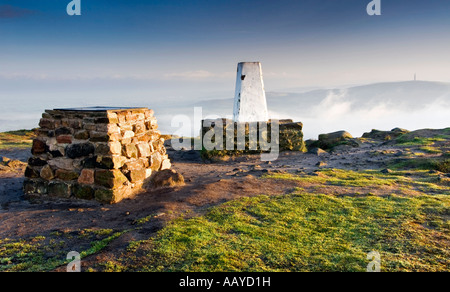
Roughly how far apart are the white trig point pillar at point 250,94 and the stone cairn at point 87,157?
6.35 meters

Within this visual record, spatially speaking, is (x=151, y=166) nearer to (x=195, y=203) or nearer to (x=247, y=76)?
(x=195, y=203)

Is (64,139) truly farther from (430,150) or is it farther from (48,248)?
(430,150)

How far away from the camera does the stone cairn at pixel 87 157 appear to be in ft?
21.7

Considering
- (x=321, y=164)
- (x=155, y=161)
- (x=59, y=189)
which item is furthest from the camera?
(x=321, y=164)

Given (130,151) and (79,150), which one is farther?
(130,151)

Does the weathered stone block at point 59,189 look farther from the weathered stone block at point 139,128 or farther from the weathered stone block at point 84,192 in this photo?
the weathered stone block at point 139,128

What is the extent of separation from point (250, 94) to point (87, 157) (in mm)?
7865

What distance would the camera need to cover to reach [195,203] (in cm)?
615

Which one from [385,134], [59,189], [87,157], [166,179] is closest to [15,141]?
[59,189]

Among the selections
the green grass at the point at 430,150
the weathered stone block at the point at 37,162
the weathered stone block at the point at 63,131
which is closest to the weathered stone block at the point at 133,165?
the weathered stone block at the point at 63,131

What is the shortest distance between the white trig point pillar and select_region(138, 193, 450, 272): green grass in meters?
7.27

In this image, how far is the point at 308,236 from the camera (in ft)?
14.7

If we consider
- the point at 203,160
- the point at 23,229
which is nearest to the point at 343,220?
the point at 23,229

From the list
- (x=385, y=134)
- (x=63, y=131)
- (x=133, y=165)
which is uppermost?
(x=63, y=131)
